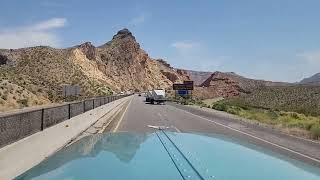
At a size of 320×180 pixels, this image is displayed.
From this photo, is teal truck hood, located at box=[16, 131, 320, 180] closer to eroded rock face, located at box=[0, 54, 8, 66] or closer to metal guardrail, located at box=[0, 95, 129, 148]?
metal guardrail, located at box=[0, 95, 129, 148]

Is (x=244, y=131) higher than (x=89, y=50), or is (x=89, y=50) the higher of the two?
(x=89, y=50)

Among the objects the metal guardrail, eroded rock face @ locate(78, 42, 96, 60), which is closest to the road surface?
the metal guardrail

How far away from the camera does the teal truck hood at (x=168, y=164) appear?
23.9 feet

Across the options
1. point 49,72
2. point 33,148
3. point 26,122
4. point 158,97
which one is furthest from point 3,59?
point 33,148

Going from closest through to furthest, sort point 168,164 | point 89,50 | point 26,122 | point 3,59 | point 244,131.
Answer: point 168,164
point 26,122
point 244,131
point 3,59
point 89,50

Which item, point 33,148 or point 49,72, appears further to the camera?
point 49,72

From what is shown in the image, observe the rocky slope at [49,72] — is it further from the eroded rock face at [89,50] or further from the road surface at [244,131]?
the road surface at [244,131]

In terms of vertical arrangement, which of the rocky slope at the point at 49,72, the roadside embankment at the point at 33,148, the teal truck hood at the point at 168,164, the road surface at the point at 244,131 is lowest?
the road surface at the point at 244,131

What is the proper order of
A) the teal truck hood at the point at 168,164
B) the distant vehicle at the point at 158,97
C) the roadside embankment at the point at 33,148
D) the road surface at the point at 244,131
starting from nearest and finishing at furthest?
the teal truck hood at the point at 168,164, the roadside embankment at the point at 33,148, the road surface at the point at 244,131, the distant vehicle at the point at 158,97

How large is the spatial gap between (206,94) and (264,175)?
613ft

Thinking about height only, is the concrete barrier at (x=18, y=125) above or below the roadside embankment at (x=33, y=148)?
above

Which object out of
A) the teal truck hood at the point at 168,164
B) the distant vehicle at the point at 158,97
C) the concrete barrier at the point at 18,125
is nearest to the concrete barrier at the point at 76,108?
the concrete barrier at the point at 18,125

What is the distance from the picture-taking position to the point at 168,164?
8.12m

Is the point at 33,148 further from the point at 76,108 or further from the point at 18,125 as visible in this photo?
the point at 76,108
